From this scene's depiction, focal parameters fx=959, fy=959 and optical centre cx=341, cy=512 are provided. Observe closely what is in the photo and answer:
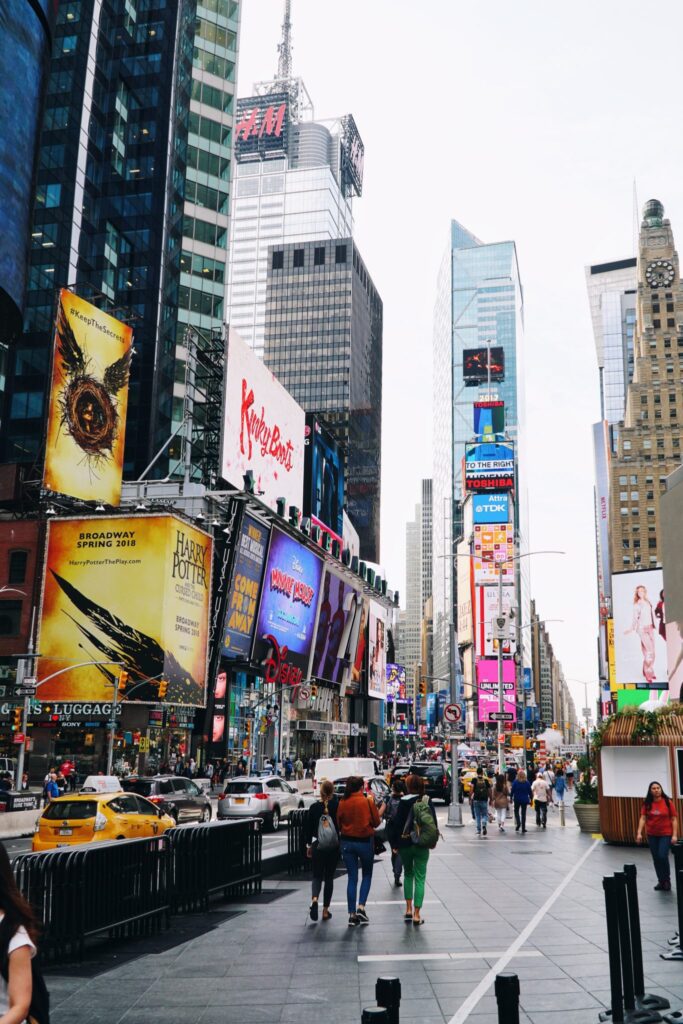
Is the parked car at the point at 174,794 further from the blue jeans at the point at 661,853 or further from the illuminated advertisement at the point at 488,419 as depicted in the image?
the illuminated advertisement at the point at 488,419

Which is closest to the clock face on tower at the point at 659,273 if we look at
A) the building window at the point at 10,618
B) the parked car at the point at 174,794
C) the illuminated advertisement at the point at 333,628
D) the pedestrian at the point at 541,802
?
the illuminated advertisement at the point at 333,628

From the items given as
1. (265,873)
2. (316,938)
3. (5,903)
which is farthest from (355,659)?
(5,903)

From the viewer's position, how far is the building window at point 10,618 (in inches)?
2228

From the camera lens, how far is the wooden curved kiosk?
2238 cm

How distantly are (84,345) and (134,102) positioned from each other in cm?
5910

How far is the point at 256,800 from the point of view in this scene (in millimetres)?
29672

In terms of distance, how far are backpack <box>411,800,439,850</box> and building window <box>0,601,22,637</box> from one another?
1909 inches

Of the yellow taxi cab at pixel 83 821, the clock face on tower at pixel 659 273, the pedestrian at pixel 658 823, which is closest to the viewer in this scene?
the pedestrian at pixel 658 823

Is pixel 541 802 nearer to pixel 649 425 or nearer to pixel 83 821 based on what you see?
pixel 83 821

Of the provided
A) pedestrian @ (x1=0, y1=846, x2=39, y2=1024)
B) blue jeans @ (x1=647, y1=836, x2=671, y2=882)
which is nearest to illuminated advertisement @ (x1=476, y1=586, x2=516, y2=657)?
blue jeans @ (x1=647, y1=836, x2=671, y2=882)

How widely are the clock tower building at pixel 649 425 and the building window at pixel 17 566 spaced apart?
9531 cm

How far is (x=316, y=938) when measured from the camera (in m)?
11.4

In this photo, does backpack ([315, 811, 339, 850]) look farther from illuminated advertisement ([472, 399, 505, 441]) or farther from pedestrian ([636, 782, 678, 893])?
illuminated advertisement ([472, 399, 505, 441])

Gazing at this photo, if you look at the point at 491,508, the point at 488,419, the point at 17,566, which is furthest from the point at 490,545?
the point at 17,566
